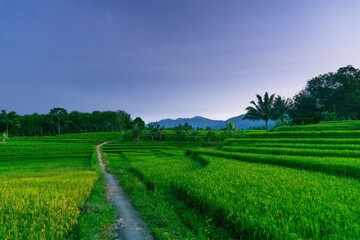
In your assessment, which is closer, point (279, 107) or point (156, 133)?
point (279, 107)

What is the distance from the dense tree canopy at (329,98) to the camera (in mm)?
47438

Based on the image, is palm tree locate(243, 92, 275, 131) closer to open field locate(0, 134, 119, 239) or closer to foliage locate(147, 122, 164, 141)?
foliage locate(147, 122, 164, 141)

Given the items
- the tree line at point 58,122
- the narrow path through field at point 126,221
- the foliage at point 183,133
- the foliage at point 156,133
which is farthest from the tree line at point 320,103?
the tree line at point 58,122

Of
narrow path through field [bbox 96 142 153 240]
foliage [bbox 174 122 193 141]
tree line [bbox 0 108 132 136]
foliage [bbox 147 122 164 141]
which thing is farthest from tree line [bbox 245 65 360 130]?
tree line [bbox 0 108 132 136]

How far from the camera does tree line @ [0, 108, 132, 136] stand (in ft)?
255

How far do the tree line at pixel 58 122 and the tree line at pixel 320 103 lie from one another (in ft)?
209

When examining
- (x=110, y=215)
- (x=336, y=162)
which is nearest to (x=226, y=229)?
(x=110, y=215)

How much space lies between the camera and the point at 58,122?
93.4 meters

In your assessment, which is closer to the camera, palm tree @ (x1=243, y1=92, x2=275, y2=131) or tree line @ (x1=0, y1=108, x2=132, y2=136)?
palm tree @ (x1=243, y1=92, x2=275, y2=131)

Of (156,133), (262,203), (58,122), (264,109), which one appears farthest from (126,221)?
(58,122)

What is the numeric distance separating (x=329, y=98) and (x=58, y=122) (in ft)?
268

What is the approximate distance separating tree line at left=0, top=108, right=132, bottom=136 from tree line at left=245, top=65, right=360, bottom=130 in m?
63.8

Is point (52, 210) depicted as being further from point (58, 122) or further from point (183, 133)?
point (58, 122)

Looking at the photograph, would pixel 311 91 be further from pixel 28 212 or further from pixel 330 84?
pixel 28 212
